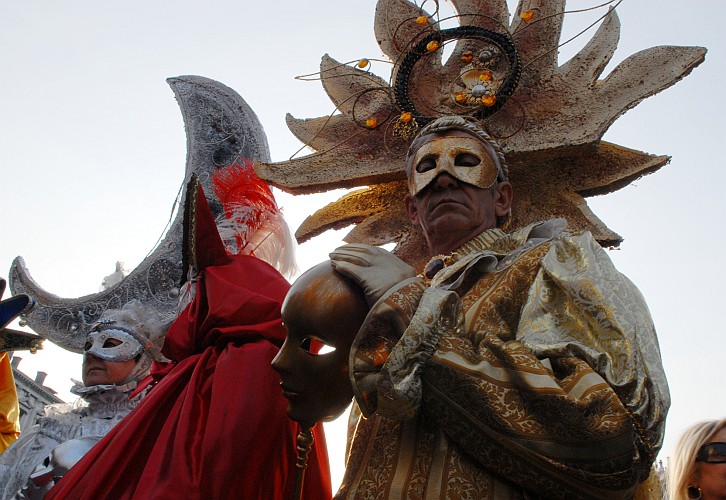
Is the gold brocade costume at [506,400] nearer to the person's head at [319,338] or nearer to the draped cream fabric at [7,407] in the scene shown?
the person's head at [319,338]

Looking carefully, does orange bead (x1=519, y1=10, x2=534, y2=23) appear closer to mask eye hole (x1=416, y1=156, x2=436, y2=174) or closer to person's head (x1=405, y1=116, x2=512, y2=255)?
person's head (x1=405, y1=116, x2=512, y2=255)

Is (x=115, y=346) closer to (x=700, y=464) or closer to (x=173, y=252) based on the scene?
(x=173, y=252)

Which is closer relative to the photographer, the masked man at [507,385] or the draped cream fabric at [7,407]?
the masked man at [507,385]

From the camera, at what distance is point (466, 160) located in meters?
2.66

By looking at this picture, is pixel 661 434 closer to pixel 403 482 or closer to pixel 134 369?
pixel 403 482

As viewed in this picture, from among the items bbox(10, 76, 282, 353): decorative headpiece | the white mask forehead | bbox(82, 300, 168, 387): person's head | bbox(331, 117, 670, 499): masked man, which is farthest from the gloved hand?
the white mask forehead

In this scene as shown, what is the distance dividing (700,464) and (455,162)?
1684mm

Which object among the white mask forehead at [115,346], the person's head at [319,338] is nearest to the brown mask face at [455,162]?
the person's head at [319,338]

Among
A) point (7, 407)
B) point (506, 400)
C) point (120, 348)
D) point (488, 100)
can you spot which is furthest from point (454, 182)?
point (7, 407)

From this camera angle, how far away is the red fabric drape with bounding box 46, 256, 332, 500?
94.7 inches

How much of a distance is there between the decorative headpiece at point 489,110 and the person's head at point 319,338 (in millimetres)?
1314

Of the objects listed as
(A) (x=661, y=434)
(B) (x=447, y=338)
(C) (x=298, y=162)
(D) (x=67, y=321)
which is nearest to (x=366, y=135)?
(C) (x=298, y=162)

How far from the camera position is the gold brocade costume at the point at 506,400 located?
66.1 inches

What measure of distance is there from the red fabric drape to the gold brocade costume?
57 cm
